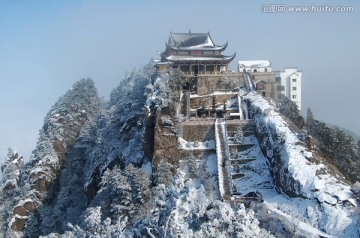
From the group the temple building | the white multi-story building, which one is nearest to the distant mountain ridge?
the temple building

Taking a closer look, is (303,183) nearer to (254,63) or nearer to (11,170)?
(254,63)

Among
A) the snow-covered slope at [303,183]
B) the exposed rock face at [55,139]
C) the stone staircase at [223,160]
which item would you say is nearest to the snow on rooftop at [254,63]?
the exposed rock face at [55,139]

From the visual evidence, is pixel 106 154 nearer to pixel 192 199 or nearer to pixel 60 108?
pixel 60 108

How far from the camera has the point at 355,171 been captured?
4272cm

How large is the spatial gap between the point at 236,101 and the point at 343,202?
79.7 feet

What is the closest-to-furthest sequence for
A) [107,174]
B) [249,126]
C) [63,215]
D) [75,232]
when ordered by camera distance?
[75,232] → [107,174] → [249,126] → [63,215]

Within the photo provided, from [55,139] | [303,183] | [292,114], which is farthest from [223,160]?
[55,139]

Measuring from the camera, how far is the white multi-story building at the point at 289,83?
7581 centimetres

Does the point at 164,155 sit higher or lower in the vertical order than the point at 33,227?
higher

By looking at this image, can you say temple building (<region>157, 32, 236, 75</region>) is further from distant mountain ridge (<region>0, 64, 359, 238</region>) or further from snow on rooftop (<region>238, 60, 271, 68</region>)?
snow on rooftop (<region>238, 60, 271, 68</region>)

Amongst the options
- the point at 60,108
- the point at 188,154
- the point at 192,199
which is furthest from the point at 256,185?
the point at 60,108

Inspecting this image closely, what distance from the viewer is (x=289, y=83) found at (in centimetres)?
7619

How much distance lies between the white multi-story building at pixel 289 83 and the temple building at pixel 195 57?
14.7 metres

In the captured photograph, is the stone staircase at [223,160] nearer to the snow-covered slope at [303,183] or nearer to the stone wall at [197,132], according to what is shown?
the stone wall at [197,132]
